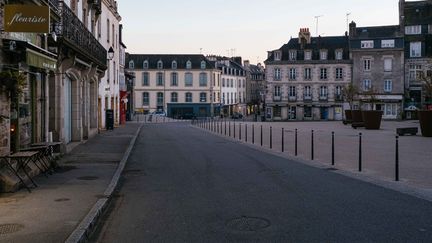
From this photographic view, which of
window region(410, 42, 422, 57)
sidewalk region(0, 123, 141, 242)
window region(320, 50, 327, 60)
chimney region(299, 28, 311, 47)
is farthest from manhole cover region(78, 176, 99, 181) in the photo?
chimney region(299, 28, 311, 47)

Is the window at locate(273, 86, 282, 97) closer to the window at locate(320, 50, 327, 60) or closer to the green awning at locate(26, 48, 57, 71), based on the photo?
the window at locate(320, 50, 327, 60)

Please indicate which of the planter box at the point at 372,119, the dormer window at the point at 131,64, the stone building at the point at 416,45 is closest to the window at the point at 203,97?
the dormer window at the point at 131,64

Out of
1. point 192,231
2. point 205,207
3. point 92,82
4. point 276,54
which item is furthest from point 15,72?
point 276,54

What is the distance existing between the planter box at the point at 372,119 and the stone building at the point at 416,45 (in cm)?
3491

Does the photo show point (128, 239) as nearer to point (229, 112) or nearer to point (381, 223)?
point (381, 223)

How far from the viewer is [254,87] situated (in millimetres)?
121875

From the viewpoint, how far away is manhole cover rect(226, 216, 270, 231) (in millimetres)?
7285

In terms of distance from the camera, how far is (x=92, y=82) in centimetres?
2814

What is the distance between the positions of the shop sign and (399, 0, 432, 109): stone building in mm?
66050

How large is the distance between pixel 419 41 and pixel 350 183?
6459cm

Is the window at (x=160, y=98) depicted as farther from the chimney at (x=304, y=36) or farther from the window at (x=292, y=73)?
the chimney at (x=304, y=36)

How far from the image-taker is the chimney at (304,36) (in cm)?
7531

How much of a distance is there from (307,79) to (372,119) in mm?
37940

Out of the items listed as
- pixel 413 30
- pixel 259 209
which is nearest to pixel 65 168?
pixel 259 209
